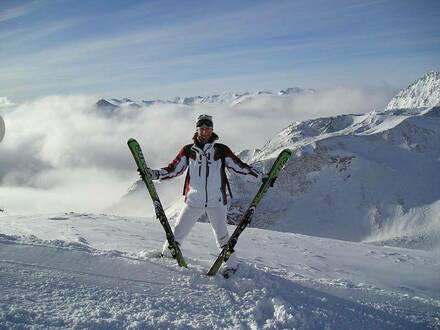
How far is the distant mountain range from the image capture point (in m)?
112

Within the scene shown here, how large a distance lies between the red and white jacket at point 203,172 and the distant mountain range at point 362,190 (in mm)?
96644

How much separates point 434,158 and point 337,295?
6094 inches

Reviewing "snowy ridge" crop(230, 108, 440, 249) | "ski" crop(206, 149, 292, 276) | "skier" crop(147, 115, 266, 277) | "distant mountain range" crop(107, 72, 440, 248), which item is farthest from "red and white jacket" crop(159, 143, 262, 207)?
"snowy ridge" crop(230, 108, 440, 249)

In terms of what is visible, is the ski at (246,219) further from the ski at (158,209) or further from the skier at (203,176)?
the ski at (158,209)

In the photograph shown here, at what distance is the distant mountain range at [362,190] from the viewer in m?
112

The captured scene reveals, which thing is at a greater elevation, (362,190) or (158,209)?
(362,190)

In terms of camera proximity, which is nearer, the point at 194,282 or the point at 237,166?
the point at 194,282

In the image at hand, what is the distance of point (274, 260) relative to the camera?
1016 cm

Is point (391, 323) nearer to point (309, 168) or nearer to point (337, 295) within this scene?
point (337, 295)

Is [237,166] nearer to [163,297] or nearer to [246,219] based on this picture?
[246,219]

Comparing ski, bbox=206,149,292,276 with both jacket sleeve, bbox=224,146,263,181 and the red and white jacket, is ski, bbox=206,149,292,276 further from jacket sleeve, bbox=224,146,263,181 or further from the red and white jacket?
the red and white jacket

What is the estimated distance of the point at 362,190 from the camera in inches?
5034

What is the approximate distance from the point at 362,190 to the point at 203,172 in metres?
129

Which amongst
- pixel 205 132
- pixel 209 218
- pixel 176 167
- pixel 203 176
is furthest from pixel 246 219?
pixel 205 132
